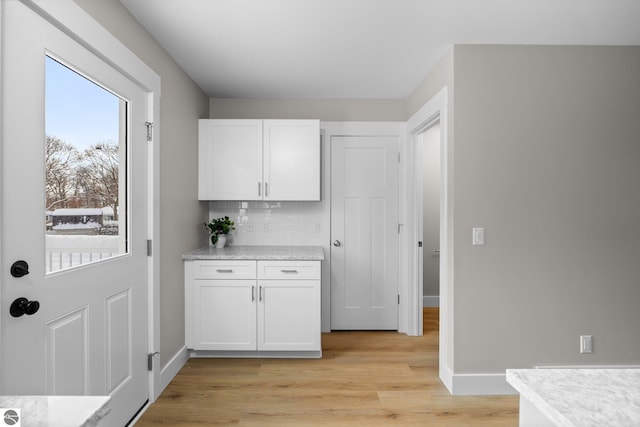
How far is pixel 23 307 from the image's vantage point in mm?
1429

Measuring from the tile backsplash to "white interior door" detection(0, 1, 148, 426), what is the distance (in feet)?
4.99

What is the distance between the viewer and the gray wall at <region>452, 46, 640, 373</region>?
2.65m

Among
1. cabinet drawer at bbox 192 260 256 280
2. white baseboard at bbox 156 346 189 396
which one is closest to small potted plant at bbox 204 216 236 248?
cabinet drawer at bbox 192 260 256 280

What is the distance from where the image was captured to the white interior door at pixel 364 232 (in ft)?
13.2

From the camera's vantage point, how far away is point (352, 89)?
368 cm

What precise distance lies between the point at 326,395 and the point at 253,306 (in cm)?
97

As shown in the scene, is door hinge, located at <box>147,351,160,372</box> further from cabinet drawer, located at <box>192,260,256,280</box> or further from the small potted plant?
the small potted plant

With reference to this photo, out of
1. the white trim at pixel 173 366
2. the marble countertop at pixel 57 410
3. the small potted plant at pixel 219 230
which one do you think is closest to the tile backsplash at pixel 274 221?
the small potted plant at pixel 219 230

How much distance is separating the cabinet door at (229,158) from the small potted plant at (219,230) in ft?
0.85

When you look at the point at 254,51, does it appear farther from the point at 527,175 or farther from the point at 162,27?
the point at 527,175

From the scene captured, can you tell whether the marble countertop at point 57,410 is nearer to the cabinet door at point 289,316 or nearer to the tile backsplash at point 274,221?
the cabinet door at point 289,316

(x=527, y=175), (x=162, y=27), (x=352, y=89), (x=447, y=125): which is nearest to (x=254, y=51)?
(x=162, y=27)

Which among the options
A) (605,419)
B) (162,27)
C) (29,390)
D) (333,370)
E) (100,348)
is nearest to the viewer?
(605,419)

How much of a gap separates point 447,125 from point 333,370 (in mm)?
2095
